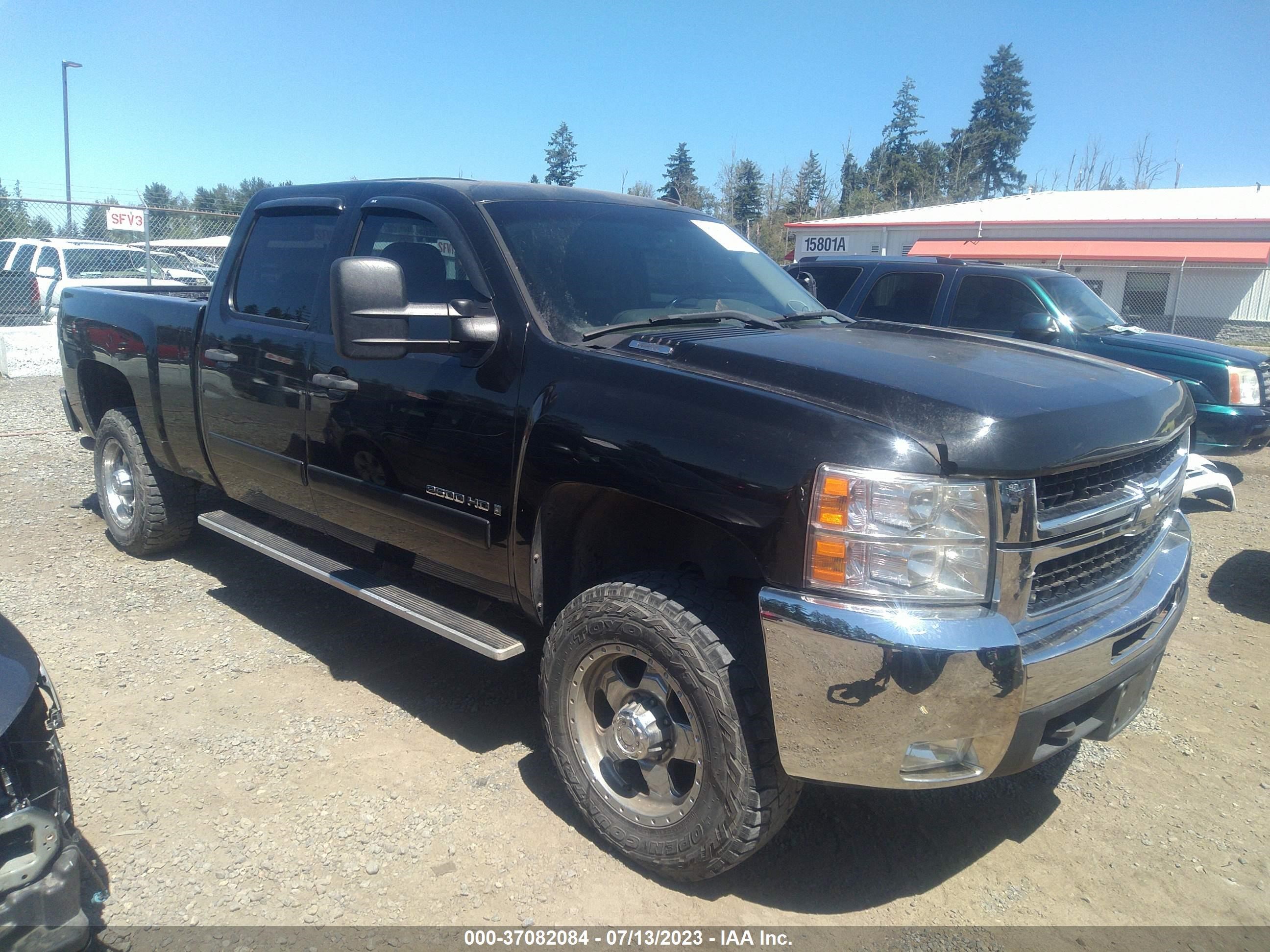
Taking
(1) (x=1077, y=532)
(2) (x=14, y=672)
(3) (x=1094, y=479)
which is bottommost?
(2) (x=14, y=672)

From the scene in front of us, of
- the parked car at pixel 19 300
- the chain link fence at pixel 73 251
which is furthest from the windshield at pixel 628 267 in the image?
the parked car at pixel 19 300

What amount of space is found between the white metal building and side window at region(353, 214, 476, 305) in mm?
18461

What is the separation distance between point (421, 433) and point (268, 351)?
1.16m

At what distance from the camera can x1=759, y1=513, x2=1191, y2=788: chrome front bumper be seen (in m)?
2.22

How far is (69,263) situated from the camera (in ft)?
52.6

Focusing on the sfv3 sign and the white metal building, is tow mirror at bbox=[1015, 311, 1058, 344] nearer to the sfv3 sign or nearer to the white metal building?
the sfv3 sign

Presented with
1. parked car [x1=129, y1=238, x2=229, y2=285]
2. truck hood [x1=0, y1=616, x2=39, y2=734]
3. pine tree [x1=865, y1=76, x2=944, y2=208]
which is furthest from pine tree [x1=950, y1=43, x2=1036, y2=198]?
truck hood [x1=0, y1=616, x2=39, y2=734]

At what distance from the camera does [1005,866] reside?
2.94m

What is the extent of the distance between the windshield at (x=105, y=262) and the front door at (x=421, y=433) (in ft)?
46.2

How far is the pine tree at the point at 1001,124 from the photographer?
6688 cm

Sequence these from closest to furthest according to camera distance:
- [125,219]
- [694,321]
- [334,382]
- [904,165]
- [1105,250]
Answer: [694,321] → [334,382] → [125,219] → [1105,250] → [904,165]

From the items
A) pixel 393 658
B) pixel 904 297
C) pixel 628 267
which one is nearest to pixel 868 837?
pixel 628 267

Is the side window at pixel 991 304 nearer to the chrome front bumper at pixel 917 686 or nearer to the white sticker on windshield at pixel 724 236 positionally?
the white sticker on windshield at pixel 724 236

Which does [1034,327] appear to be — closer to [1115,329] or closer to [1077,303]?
[1077,303]
